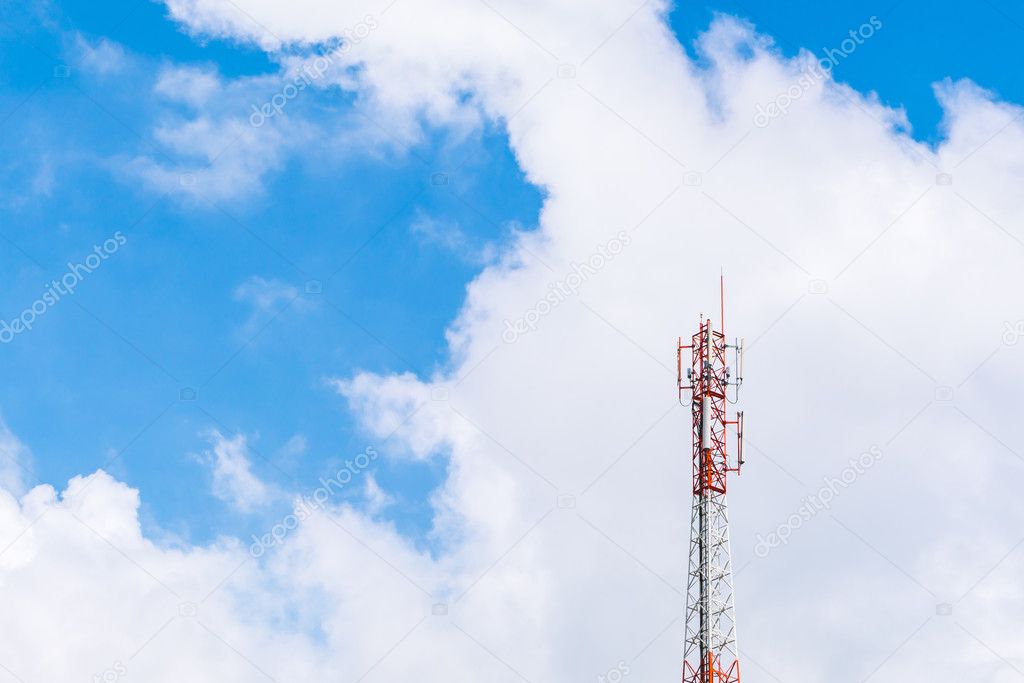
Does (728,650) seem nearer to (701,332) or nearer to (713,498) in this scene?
(713,498)

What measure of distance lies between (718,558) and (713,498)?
12.1 ft

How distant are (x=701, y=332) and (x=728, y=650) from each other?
1980 cm

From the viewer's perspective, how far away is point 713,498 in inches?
4003

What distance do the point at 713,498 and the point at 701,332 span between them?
34.7 ft

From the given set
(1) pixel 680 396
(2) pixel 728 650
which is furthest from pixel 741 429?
(2) pixel 728 650

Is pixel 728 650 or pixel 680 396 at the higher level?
pixel 680 396

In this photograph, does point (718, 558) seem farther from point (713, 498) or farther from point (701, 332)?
point (701, 332)

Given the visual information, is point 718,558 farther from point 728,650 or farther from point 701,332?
point 701,332

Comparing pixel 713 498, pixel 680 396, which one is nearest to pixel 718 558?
pixel 713 498

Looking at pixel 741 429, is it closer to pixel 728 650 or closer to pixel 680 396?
pixel 680 396

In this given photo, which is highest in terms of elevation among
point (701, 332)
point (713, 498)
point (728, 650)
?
point (701, 332)

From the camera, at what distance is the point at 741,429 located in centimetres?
10294

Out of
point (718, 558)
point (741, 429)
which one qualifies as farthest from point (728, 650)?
point (741, 429)

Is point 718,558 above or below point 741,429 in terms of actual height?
below
